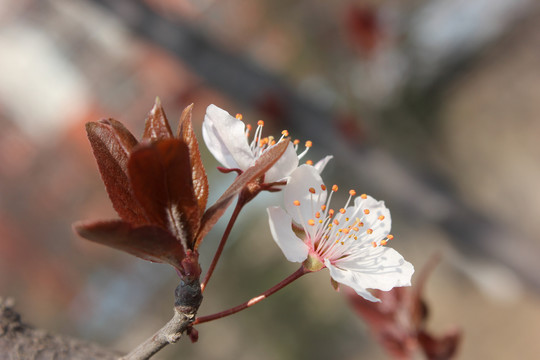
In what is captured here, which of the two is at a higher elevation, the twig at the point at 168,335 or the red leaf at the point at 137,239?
the red leaf at the point at 137,239

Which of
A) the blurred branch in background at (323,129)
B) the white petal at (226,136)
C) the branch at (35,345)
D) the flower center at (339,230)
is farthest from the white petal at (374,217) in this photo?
the blurred branch in background at (323,129)

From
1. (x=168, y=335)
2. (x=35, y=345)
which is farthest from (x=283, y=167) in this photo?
(x=35, y=345)

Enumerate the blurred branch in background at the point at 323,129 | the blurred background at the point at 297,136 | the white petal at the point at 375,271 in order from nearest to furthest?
the white petal at the point at 375,271, the blurred branch in background at the point at 323,129, the blurred background at the point at 297,136

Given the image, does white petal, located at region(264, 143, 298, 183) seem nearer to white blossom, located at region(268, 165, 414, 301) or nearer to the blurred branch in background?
white blossom, located at region(268, 165, 414, 301)

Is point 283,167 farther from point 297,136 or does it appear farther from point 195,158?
point 297,136

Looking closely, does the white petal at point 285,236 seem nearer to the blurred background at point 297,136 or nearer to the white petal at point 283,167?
the white petal at point 283,167
